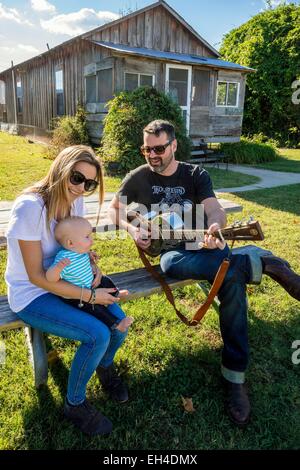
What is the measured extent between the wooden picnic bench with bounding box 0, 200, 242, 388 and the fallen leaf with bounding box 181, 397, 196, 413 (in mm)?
722

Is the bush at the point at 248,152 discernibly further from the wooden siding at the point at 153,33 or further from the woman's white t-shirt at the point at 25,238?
the woman's white t-shirt at the point at 25,238

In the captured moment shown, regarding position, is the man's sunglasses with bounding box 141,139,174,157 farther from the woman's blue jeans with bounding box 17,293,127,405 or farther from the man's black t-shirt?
the woman's blue jeans with bounding box 17,293,127,405

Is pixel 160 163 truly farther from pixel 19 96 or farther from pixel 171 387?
pixel 19 96

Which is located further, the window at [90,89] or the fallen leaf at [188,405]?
the window at [90,89]

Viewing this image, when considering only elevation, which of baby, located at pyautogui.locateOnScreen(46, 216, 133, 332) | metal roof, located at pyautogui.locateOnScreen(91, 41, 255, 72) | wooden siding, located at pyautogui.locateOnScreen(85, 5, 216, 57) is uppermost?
wooden siding, located at pyautogui.locateOnScreen(85, 5, 216, 57)

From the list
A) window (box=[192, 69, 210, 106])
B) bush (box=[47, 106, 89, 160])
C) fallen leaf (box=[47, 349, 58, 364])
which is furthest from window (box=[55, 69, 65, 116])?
fallen leaf (box=[47, 349, 58, 364])

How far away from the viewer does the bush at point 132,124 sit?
31.0ft

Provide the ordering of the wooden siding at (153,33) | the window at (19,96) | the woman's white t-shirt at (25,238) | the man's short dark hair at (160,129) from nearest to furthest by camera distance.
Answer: the woman's white t-shirt at (25,238) < the man's short dark hair at (160,129) < the wooden siding at (153,33) < the window at (19,96)

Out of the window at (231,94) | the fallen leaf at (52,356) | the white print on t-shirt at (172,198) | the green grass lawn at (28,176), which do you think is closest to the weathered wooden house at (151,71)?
the window at (231,94)

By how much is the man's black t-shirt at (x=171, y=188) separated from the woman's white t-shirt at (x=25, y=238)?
113 cm

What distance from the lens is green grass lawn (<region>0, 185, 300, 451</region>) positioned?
2053mm

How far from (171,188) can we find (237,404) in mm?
1673

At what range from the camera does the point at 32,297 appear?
81.6 inches

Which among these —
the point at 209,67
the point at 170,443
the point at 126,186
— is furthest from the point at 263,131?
the point at 170,443
